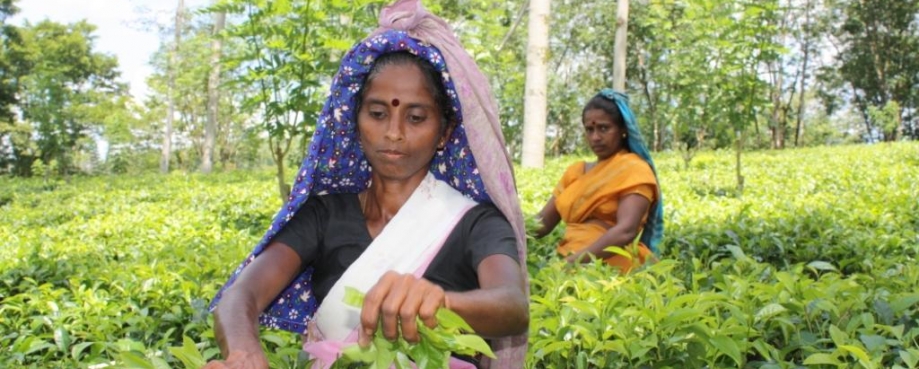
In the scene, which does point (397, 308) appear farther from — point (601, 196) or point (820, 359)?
point (601, 196)

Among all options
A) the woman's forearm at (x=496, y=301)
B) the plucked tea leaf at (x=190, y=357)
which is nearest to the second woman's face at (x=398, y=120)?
the woman's forearm at (x=496, y=301)

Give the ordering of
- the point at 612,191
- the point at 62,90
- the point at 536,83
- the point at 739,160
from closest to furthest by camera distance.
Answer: the point at 612,191 < the point at 739,160 < the point at 536,83 < the point at 62,90

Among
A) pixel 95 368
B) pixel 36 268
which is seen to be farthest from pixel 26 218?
pixel 95 368

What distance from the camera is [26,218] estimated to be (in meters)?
8.10

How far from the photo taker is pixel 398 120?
1470 millimetres

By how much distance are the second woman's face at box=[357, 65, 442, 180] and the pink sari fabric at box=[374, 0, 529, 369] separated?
0.23ft

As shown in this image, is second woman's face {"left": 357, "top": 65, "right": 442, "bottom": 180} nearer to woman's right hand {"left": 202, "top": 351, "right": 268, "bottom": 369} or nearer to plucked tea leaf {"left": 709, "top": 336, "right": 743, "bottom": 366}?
woman's right hand {"left": 202, "top": 351, "right": 268, "bottom": 369}

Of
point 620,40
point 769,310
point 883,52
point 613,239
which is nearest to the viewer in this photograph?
point 769,310

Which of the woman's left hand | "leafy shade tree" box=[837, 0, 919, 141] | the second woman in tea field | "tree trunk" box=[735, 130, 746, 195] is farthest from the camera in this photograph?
"leafy shade tree" box=[837, 0, 919, 141]

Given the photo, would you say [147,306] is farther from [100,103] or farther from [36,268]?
[100,103]

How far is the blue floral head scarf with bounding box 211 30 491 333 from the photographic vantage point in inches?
58.8

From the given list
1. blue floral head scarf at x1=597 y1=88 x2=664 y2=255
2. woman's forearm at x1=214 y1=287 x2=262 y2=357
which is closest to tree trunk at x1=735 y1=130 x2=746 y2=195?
blue floral head scarf at x1=597 y1=88 x2=664 y2=255

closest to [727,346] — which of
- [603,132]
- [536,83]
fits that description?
[603,132]

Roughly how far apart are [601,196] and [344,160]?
91.2 inches
